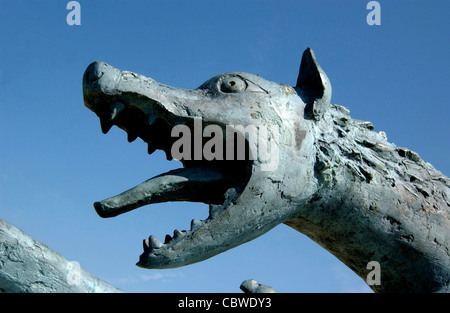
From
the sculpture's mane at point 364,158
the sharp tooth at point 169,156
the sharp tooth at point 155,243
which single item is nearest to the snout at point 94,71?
the sharp tooth at point 169,156

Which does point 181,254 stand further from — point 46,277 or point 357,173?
point 357,173

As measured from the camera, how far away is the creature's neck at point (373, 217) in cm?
505

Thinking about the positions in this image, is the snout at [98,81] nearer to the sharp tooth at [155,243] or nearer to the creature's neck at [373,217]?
the sharp tooth at [155,243]

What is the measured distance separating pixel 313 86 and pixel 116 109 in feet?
4.80

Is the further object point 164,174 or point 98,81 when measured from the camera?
point 164,174

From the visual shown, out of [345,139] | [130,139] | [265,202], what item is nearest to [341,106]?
[345,139]

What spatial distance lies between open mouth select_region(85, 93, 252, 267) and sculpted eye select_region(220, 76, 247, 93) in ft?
1.29

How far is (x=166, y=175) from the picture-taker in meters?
4.95

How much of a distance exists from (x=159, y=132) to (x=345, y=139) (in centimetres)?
134

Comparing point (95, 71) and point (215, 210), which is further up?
point (95, 71)

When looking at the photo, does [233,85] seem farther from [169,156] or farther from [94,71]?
[94,71]

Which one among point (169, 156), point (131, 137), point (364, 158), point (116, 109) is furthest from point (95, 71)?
point (364, 158)

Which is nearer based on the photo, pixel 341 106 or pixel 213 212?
pixel 213 212

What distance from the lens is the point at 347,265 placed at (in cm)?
536
